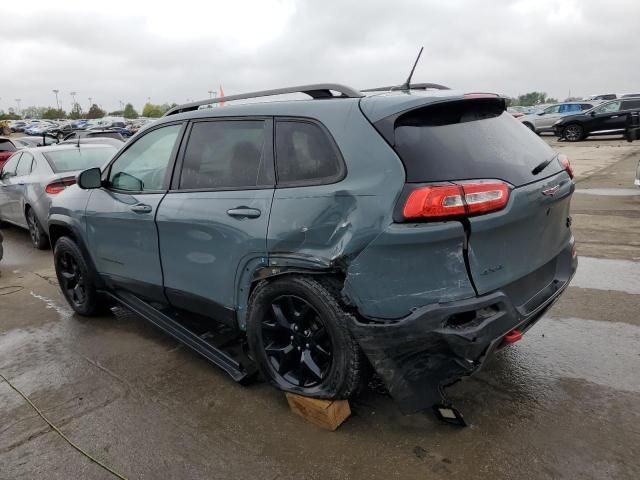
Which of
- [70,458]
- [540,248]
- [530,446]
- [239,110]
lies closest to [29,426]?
[70,458]

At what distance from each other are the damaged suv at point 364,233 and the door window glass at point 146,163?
0.32ft

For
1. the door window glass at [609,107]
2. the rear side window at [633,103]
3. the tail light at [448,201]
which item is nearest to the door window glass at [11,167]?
the tail light at [448,201]

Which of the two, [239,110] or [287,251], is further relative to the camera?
[239,110]

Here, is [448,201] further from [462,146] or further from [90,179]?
[90,179]

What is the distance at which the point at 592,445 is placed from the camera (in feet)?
8.16

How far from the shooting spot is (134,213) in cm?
365

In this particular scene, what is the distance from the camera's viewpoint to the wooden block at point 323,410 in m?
2.69

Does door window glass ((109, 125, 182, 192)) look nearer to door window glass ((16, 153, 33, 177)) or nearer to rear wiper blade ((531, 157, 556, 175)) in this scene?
rear wiper blade ((531, 157, 556, 175))

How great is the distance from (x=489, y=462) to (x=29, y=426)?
2555mm

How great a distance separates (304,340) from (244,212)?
79 centimetres

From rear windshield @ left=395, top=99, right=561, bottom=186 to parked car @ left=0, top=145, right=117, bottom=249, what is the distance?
19.1 feet

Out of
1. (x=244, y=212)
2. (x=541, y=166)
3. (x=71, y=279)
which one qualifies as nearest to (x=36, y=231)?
(x=71, y=279)

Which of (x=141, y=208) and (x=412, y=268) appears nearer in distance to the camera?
(x=412, y=268)

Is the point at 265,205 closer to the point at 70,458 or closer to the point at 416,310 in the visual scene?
the point at 416,310
